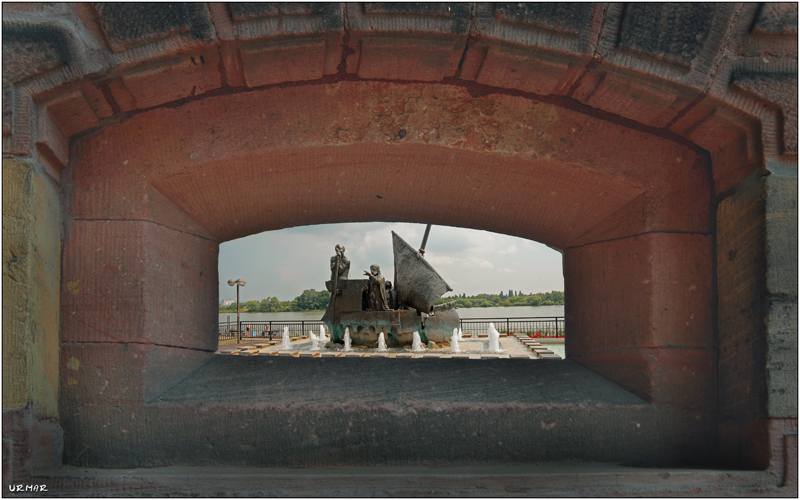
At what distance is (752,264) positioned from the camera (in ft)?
6.13

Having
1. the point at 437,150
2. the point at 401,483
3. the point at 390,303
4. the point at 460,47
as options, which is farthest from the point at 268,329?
the point at 460,47

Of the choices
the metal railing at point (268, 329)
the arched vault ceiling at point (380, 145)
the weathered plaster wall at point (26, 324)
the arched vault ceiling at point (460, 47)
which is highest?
the arched vault ceiling at point (460, 47)

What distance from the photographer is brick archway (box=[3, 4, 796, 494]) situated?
182 centimetres

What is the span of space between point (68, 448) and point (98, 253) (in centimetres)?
90

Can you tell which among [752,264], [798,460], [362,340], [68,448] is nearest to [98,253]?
Answer: [68,448]

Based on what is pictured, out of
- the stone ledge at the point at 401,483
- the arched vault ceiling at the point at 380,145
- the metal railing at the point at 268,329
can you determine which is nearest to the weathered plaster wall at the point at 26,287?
the arched vault ceiling at the point at 380,145

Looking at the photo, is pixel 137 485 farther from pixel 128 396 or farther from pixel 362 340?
pixel 362 340

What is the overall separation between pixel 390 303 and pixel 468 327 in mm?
7740

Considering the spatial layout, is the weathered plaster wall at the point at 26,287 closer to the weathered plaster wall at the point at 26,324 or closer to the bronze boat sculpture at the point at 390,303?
the weathered plaster wall at the point at 26,324

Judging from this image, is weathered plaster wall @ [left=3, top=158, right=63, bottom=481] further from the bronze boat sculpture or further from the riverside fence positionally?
the riverside fence

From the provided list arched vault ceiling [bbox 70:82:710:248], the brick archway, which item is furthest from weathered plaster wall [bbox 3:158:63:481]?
arched vault ceiling [bbox 70:82:710:248]

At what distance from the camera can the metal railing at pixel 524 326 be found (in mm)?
15734

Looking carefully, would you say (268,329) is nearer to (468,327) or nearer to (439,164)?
(468,327)

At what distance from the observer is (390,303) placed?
9.91 meters
